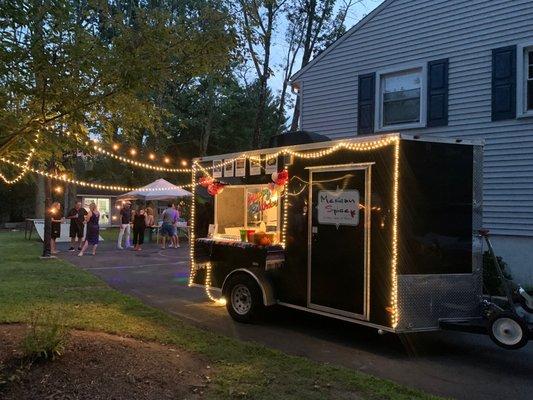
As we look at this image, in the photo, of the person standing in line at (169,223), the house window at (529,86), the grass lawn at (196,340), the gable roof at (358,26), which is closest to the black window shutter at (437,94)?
the house window at (529,86)

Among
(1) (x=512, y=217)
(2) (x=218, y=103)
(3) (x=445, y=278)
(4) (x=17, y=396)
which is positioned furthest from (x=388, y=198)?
(2) (x=218, y=103)

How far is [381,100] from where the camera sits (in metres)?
13.9

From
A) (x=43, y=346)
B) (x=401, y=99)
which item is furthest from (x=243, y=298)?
(x=401, y=99)

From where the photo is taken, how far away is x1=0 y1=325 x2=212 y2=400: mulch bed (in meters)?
4.58

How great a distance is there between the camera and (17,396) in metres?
4.43

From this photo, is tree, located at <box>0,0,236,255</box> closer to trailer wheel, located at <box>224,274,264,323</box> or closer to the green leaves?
the green leaves

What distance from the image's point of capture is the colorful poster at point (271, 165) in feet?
26.5

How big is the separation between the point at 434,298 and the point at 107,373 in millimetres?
3772

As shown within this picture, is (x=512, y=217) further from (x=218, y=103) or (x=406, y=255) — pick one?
(x=218, y=103)

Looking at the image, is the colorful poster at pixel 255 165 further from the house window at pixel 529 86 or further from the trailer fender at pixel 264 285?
the house window at pixel 529 86

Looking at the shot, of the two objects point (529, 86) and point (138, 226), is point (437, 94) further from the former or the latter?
point (138, 226)

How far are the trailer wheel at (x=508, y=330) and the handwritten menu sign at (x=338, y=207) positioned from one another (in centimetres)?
191

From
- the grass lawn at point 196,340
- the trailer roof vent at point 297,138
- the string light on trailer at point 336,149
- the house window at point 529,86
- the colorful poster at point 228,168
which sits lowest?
the grass lawn at point 196,340

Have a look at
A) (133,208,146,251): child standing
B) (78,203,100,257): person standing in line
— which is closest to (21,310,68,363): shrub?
(78,203,100,257): person standing in line
